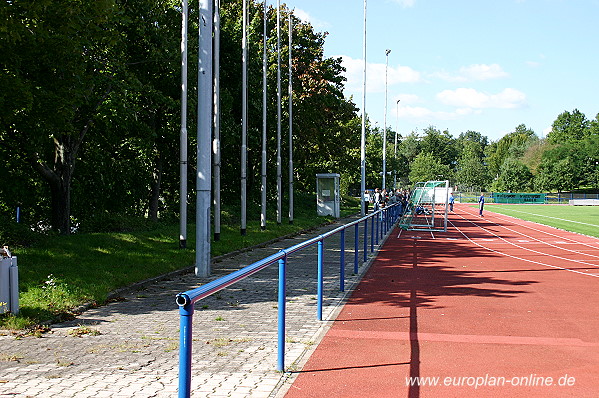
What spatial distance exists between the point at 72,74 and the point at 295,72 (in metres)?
23.7

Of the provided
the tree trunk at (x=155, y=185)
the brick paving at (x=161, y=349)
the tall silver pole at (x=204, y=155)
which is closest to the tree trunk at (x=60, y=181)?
the tall silver pole at (x=204, y=155)

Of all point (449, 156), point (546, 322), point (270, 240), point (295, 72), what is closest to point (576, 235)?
point (270, 240)

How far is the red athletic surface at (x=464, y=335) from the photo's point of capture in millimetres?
5398

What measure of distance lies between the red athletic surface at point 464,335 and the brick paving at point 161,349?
17.4 inches

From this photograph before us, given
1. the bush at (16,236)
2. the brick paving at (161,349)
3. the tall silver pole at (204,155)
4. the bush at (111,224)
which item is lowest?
the brick paving at (161,349)

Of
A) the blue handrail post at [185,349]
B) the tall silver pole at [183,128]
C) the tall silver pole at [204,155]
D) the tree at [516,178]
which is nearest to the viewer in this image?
the blue handrail post at [185,349]

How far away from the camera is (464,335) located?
7320mm

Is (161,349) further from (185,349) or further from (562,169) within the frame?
(562,169)

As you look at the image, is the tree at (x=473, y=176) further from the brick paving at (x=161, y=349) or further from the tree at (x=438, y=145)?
the brick paving at (x=161, y=349)

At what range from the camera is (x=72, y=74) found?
13695mm

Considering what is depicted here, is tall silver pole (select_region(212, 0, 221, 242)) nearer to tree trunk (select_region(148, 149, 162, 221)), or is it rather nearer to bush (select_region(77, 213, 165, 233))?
bush (select_region(77, 213, 165, 233))

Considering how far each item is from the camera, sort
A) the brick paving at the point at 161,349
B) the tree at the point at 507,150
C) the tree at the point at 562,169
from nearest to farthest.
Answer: the brick paving at the point at 161,349
the tree at the point at 562,169
the tree at the point at 507,150

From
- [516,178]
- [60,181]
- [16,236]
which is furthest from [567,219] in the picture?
[516,178]

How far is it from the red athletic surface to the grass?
12.3 ft
